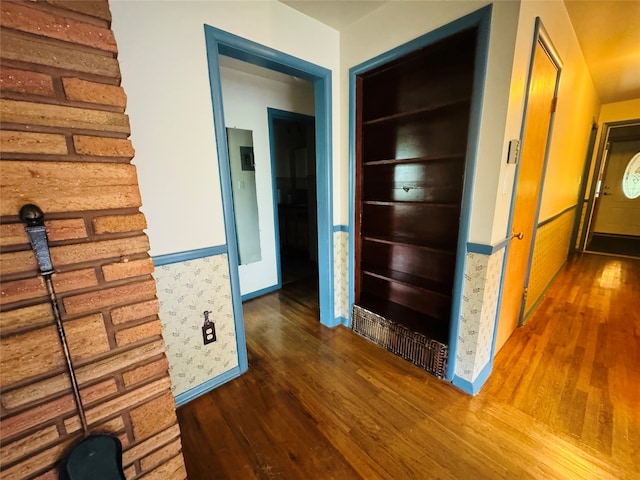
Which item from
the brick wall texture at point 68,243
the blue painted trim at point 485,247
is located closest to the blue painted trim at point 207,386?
the brick wall texture at point 68,243

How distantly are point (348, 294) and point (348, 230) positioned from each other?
1.91 ft

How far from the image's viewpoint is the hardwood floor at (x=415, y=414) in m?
1.24

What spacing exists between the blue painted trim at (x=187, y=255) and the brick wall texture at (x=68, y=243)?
2.00 ft

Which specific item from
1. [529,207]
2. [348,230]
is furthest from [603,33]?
[348,230]

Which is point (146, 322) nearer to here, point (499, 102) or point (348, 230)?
point (348, 230)

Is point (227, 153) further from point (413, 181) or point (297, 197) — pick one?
point (297, 197)

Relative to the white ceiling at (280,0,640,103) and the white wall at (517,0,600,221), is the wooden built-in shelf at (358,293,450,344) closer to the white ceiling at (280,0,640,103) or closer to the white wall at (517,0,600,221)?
the white wall at (517,0,600,221)

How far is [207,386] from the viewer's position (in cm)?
170

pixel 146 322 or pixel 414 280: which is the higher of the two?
pixel 146 322

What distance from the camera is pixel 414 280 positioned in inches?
81.4

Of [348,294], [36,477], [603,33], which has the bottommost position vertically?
[348,294]

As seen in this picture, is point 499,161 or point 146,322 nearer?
point 146,322

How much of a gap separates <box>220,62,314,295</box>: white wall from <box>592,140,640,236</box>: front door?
6314 millimetres

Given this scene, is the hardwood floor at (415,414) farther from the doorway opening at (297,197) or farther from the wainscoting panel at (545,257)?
the doorway opening at (297,197)
